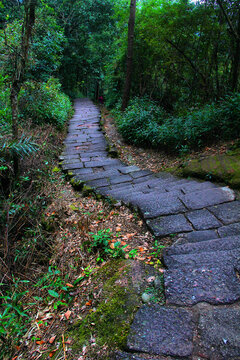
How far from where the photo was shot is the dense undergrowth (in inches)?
180

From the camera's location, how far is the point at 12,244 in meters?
2.93

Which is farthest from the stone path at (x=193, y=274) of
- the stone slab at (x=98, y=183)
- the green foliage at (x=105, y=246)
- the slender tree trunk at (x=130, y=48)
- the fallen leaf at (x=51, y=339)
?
the slender tree trunk at (x=130, y=48)

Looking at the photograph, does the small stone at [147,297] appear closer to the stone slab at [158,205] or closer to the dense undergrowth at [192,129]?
the stone slab at [158,205]

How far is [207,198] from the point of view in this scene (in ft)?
9.23

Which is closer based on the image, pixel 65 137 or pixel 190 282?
pixel 190 282

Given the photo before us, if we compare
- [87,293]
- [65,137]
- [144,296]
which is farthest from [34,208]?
[65,137]

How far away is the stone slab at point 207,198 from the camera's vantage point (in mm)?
2709

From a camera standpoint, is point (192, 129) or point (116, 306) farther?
point (192, 129)

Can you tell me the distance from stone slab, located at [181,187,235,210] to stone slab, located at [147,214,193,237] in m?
0.30

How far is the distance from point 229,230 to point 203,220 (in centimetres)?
28

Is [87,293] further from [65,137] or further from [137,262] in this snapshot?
[65,137]

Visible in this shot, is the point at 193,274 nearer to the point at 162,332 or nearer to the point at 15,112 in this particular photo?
the point at 162,332

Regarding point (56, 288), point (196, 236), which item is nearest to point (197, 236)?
point (196, 236)

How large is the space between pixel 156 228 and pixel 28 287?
1.46m
